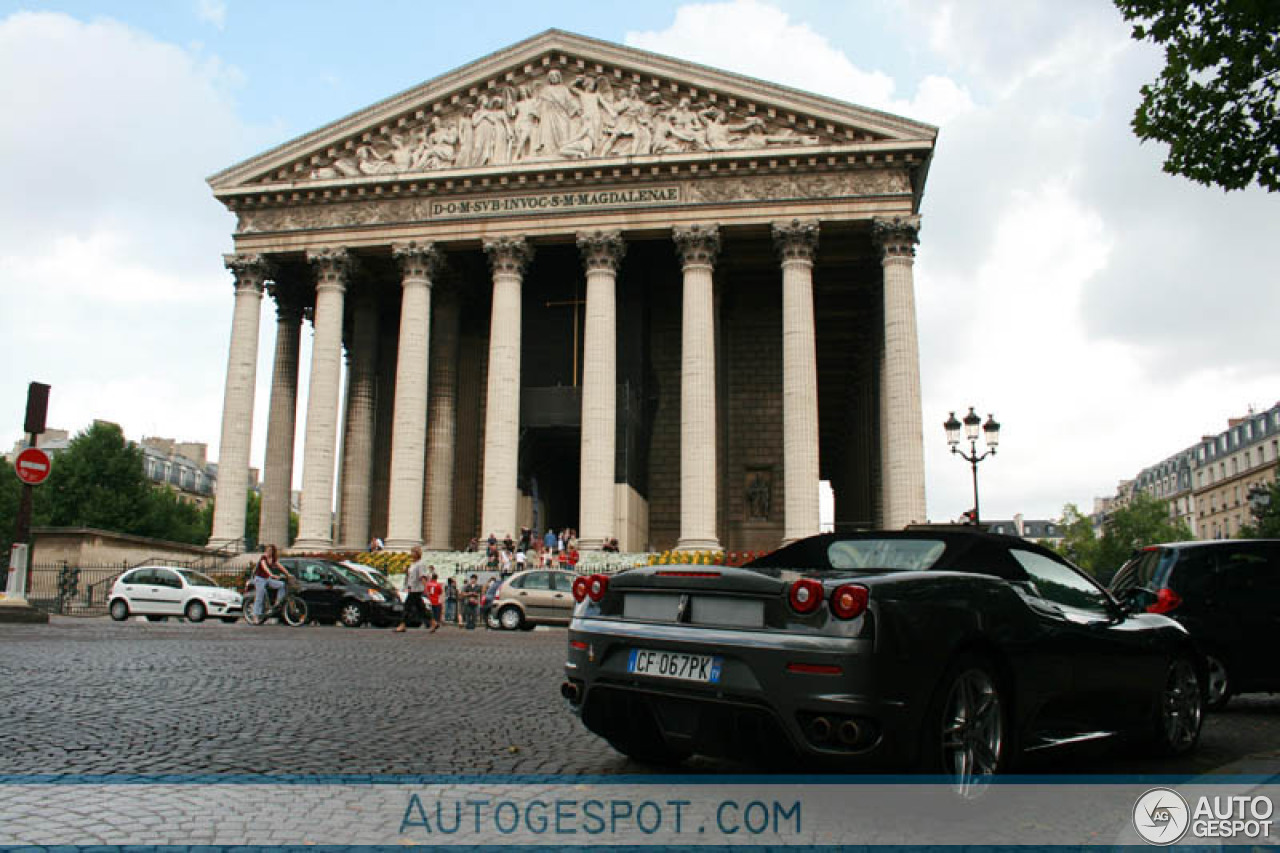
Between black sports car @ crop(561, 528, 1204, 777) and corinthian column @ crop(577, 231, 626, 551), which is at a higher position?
corinthian column @ crop(577, 231, 626, 551)

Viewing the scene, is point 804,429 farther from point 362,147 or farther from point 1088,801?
point 1088,801

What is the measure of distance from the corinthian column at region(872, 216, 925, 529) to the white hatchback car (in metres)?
18.3

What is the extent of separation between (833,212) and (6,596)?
78.3ft

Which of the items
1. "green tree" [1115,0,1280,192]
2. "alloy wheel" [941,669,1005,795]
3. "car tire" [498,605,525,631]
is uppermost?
"green tree" [1115,0,1280,192]

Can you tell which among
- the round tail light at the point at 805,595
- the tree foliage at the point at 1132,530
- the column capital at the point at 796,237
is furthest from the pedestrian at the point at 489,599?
the tree foliage at the point at 1132,530

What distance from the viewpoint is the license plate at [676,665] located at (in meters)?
4.62

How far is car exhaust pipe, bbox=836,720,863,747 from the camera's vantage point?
4199 mm

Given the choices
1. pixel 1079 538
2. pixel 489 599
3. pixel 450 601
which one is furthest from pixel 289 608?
pixel 1079 538

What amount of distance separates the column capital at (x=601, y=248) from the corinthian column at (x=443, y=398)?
20.9 ft

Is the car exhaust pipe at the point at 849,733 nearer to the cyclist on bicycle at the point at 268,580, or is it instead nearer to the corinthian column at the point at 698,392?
the cyclist on bicycle at the point at 268,580

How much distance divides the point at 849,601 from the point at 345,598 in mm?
19444

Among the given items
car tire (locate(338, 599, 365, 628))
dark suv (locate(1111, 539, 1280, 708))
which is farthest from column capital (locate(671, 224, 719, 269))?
dark suv (locate(1111, 539, 1280, 708))

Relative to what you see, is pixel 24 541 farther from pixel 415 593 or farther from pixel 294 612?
pixel 415 593

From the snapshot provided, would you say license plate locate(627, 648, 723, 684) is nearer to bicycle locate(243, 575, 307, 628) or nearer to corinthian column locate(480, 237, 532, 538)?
bicycle locate(243, 575, 307, 628)
